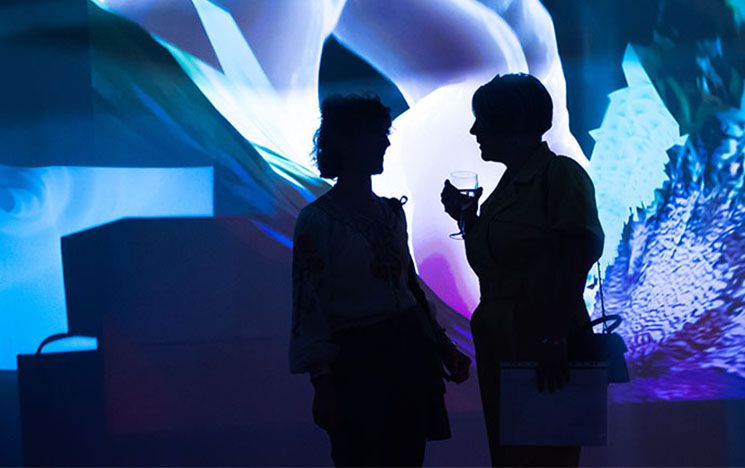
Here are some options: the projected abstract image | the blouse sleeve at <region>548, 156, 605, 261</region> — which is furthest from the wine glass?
the projected abstract image

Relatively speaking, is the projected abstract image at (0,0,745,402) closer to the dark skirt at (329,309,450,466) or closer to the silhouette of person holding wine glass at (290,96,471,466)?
the silhouette of person holding wine glass at (290,96,471,466)

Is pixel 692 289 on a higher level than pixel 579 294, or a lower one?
lower

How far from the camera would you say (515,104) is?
61.3 inches

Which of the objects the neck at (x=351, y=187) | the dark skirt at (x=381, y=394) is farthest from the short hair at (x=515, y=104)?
the dark skirt at (x=381, y=394)

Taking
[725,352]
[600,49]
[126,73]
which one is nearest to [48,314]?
[126,73]

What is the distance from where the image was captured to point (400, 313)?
1.70 metres

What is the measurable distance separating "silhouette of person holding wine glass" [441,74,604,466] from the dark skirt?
0.48 ft

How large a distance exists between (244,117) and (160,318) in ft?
2.64

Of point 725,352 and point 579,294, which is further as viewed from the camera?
point 725,352

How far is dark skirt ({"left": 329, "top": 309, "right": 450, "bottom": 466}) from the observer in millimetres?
1642

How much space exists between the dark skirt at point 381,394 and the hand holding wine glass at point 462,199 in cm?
25

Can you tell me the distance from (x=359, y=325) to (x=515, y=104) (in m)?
0.54

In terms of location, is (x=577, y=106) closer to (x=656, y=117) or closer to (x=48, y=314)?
(x=656, y=117)

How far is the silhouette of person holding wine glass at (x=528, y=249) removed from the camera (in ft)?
4.81
